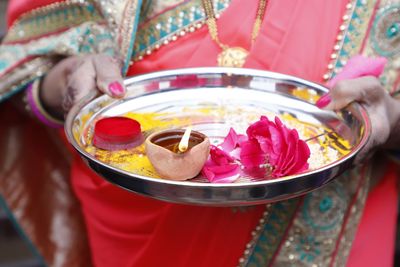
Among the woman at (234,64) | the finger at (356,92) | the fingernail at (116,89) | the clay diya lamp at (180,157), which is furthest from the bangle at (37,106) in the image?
the finger at (356,92)

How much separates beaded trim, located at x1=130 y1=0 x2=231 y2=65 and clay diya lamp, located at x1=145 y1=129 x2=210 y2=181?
0.26 m

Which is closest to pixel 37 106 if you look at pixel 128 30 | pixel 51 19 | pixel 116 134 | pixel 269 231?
pixel 51 19

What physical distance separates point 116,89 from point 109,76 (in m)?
0.04

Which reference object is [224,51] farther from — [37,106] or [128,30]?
[37,106]

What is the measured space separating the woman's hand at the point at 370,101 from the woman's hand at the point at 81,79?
1.00 feet

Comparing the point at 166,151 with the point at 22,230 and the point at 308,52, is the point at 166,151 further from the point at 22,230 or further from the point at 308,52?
the point at 22,230

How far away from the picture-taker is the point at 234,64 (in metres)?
0.99

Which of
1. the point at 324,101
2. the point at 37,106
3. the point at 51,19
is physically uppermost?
the point at 324,101

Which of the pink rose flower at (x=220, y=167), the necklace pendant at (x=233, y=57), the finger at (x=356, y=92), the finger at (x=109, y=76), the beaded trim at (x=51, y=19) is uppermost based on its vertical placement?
the finger at (x=356, y=92)

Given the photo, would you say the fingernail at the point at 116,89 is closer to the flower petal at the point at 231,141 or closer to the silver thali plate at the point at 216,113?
the silver thali plate at the point at 216,113

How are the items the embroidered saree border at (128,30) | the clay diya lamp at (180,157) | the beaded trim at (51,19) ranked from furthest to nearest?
the beaded trim at (51,19)
the embroidered saree border at (128,30)
the clay diya lamp at (180,157)

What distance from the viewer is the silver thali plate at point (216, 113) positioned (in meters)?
0.81

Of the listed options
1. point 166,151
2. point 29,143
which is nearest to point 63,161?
point 29,143

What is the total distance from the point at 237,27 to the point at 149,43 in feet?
0.56
